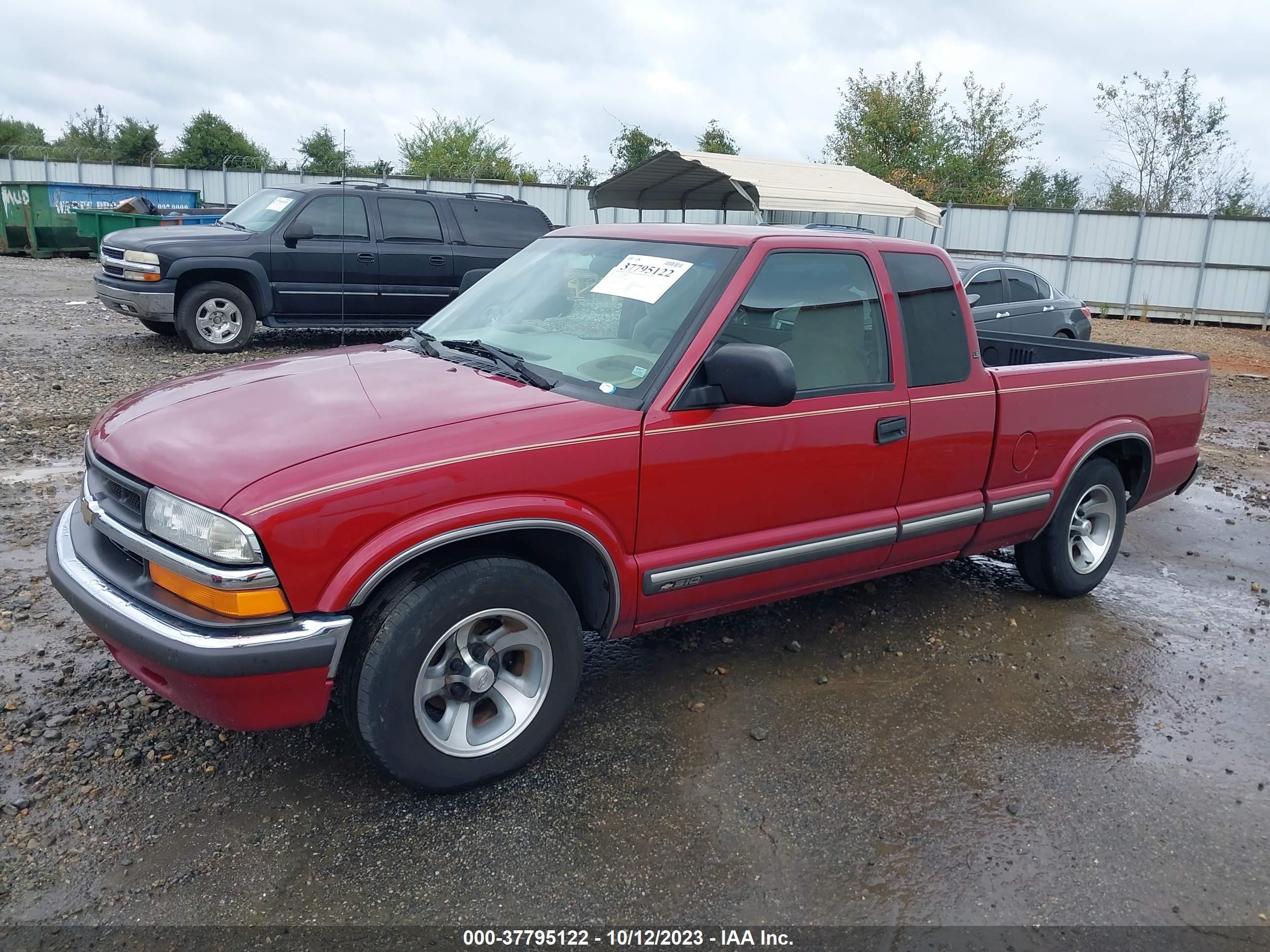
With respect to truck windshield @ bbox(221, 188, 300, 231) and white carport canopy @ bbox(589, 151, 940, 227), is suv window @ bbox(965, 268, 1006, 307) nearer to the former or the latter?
white carport canopy @ bbox(589, 151, 940, 227)

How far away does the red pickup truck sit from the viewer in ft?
8.98

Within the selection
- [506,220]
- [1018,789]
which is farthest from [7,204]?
[1018,789]

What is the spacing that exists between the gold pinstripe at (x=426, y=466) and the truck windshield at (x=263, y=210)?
8942mm

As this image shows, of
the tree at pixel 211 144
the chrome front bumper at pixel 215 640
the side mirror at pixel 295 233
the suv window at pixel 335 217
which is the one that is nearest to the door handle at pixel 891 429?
the chrome front bumper at pixel 215 640

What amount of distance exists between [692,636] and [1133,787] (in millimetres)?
1867

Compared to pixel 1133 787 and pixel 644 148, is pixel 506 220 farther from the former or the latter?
pixel 644 148

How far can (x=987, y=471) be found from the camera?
4453 millimetres

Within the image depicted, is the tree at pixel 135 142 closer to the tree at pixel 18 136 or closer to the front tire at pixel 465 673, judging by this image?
the tree at pixel 18 136

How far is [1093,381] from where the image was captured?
4.80m

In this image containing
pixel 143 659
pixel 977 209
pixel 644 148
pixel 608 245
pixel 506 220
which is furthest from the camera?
pixel 644 148

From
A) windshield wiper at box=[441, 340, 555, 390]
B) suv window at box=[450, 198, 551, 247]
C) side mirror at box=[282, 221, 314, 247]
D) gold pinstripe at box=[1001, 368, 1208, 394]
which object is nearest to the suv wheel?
side mirror at box=[282, 221, 314, 247]

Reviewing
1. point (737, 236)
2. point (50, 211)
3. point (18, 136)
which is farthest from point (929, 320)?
point (18, 136)

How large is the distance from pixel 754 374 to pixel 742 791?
1.41m

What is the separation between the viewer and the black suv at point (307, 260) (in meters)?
10.4
